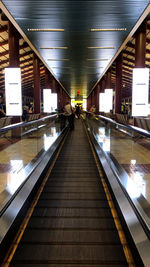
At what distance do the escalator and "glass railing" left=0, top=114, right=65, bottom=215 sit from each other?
52 centimetres

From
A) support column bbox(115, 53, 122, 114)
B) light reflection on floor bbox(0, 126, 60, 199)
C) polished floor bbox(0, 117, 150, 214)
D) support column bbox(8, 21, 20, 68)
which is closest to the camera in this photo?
polished floor bbox(0, 117, 150, 214)

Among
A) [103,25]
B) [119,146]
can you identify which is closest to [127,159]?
[119,146]

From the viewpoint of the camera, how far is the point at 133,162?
15.3 ft

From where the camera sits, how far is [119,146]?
5504 millimetres

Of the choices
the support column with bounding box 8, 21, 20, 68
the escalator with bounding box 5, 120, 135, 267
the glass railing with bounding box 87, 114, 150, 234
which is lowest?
the escalator with bounding box 5, 120, 135, 267

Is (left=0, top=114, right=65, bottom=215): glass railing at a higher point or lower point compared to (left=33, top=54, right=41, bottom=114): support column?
lower

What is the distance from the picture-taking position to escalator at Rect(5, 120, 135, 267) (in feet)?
8.43

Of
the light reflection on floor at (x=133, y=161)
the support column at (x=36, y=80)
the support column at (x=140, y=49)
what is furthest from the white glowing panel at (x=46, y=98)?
the light reflection on floor at (x=133, y=161)

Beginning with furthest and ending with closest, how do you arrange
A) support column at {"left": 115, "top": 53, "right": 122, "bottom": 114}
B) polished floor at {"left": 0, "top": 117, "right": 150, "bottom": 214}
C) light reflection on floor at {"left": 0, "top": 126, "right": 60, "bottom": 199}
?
support column at {"left": 115, "top": 53, "right": 122, "bottom": 114}
light reflection on floor at {"left": 0, "top": 126, "right": 60, "bottom": 199}
polished floor at {"left": 0, "top": 117, "right": 150, "bottom": 214}

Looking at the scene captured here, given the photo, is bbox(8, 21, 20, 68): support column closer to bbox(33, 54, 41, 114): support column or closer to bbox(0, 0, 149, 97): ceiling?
bbox(0, 0, 149, 97): ceiling

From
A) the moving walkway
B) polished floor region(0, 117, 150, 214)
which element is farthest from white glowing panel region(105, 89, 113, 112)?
the moving walkway

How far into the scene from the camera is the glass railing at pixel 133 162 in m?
3.02

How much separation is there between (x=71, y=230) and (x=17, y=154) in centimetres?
279

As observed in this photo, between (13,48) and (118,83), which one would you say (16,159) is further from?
(118,83)
